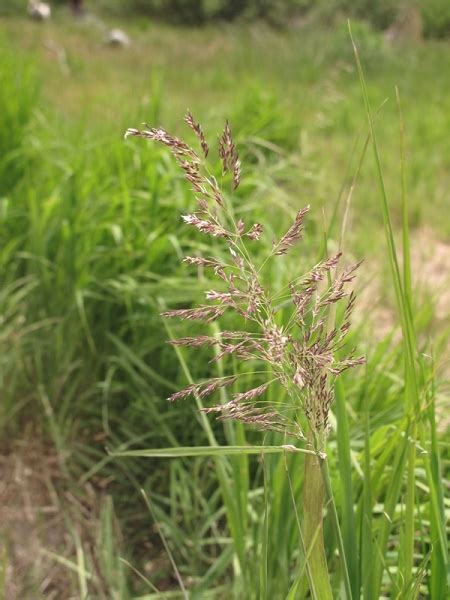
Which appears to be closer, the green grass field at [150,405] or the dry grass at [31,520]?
the green grass field at [150,405]

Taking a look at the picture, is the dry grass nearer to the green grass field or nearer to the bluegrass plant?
the green grass field

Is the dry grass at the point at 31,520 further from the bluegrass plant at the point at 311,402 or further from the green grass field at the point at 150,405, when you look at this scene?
the bluegrass plant at the point at 311,402

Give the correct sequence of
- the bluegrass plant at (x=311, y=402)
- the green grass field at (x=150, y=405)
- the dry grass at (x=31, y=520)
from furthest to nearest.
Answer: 1. the dry grass at (x=31, y=520)
2. the green grass field at (x=150, y=405)
3. the bluegrass plant at (x=311, y=402)

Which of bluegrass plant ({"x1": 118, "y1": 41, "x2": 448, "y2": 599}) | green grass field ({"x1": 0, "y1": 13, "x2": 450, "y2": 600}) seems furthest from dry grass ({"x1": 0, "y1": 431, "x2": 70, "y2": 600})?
bluegrass plant ({"x1": 118, "y1": 41, "x2": 448, "y2": 599})

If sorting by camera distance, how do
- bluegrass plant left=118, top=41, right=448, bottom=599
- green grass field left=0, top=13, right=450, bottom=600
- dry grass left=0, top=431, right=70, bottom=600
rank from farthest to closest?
dry grass left=0, top=431, right=70, bottom=600 → green grass field left=0, top=13, right=450, bottom=600 → bluegrass plant left=118, top=41, right=448, bottom=599

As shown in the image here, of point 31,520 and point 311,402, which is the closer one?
point 311,402

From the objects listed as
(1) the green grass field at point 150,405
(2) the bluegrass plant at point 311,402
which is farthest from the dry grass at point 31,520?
(2) the bluegrass plant at point 311,402

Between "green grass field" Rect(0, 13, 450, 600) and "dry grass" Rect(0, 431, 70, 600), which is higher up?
"green grass field" Rect(0, 13, 450, 600)

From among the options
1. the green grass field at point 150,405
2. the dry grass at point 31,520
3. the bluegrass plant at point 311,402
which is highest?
the bluegrass plant at point 311,402

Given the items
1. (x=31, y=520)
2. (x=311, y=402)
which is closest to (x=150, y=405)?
(x=31, y=520)

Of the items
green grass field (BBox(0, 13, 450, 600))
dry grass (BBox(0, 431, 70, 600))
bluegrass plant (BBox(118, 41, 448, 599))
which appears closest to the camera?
bluegrass plant (BBox(118, 41, 448, 599))

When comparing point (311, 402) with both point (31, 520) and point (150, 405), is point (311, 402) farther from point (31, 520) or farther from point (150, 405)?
point (31, 520)

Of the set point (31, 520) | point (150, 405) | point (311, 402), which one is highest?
point (311, 402)
